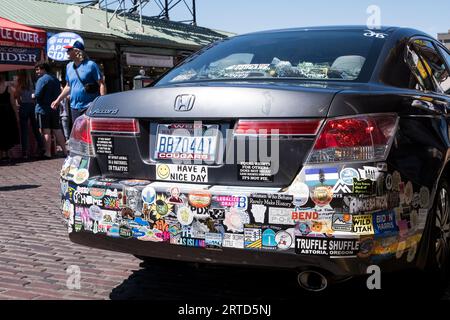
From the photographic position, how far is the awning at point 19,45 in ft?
36.3

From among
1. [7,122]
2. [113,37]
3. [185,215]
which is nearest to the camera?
[185,215]

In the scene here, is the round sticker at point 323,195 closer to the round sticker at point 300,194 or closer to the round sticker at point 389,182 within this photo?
the round sticker at point 300,194

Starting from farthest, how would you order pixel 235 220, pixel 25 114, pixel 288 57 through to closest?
pixel 25 114 < pixel 288 57 < pixel 235 220

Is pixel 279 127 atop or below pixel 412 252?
atop

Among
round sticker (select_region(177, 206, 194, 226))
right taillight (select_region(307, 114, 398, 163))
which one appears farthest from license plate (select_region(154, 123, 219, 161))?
right taillight (select_region(307, 114, 398, 163))

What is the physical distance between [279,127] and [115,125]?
0.95 metres

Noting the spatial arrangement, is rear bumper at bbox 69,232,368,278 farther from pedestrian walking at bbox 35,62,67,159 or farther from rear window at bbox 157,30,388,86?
pedestrian walking at bbox 35,62,67,159

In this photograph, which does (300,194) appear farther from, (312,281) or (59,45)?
(59,45)

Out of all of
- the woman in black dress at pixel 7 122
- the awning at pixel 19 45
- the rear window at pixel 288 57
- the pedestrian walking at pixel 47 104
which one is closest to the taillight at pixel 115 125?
the rear window at pixel 288 57

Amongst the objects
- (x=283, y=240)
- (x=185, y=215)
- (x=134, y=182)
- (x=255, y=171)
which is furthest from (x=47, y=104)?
(x=283, y=240)

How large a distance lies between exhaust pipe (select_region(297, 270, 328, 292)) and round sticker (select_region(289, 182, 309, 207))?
0.34 m

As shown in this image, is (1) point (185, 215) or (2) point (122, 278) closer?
(1) point (185, 215)

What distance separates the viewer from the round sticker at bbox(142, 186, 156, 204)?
9.57ft

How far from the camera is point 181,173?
9.70 feet
